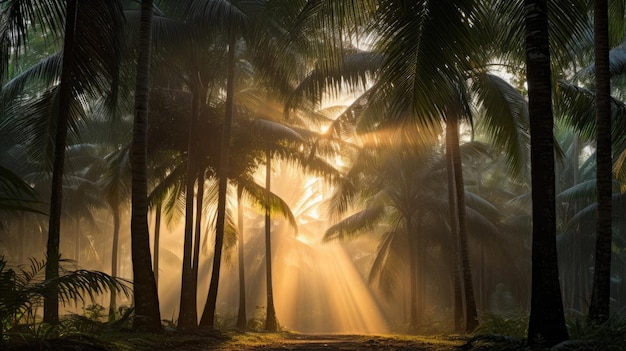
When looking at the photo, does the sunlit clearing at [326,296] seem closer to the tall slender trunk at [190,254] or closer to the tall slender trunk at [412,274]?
the tall slender trunk at [412,274]

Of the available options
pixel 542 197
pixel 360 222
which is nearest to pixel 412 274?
pixel 360 222

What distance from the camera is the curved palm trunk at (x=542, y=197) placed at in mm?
6145

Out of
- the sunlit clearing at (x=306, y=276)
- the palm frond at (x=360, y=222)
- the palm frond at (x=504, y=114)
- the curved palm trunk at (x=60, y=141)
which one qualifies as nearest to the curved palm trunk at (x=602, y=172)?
the palm frond at (x=504, y=114)

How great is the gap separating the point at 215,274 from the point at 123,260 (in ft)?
128

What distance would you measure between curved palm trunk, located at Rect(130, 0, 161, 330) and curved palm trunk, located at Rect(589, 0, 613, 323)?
22.0 ft

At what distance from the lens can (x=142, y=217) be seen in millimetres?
10078

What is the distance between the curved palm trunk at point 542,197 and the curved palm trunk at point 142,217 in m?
6.12

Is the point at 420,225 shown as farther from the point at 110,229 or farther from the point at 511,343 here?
the point at 110,229

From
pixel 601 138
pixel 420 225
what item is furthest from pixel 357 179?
pixel 601 138

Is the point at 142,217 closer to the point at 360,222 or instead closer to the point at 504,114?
the point at 504,114

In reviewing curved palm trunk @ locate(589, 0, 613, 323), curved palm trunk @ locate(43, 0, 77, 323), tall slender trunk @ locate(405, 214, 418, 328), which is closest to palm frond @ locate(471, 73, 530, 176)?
curved palm trunk @ locate(589, 0, 613, 323)

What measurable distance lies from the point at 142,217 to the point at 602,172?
285 inches

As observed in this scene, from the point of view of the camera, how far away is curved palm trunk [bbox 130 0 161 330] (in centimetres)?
981

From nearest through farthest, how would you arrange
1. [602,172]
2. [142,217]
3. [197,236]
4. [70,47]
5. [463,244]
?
[602,172]
[70,47]
[142,217]
[463,244]
[197,236]
